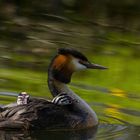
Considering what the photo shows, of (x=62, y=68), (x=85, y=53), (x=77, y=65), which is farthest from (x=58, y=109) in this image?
(x=85, y=53)

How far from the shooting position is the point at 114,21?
17.0 m

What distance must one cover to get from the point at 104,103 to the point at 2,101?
4.19 feet

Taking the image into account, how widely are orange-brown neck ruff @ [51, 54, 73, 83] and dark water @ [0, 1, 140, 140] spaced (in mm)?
657

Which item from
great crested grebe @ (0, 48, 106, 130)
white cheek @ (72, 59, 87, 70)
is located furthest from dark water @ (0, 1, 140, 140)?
white cheek @ (72, 59, 87, 70)

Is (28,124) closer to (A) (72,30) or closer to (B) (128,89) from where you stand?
(B) (128,89)

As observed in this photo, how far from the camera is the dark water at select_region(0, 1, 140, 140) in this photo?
9.60m

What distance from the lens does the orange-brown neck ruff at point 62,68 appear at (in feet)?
31.5

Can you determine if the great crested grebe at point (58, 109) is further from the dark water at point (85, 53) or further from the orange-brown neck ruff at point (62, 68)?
the dark water at point (85, 53)

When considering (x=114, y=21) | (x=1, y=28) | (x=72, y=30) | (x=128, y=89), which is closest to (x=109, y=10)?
(x=114, y=21)

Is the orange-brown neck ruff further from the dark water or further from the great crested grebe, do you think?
the dark water

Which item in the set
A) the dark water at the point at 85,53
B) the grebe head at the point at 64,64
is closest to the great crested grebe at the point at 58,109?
the grebe head at the point at 64,64

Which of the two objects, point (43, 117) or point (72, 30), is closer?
point (43, 117)

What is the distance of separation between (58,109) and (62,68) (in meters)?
0.63

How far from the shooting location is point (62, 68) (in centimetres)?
966
